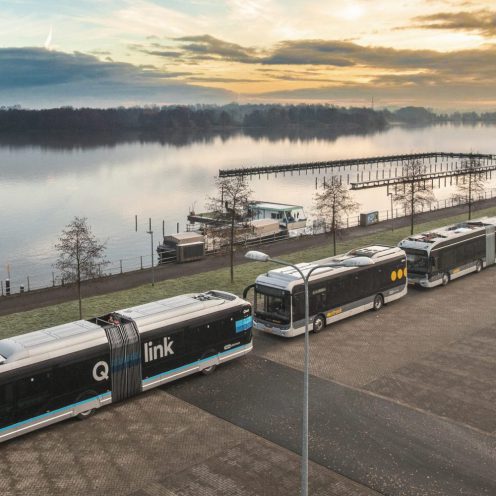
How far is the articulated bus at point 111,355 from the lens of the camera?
66.0 feet

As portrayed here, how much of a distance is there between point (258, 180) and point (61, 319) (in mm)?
118313

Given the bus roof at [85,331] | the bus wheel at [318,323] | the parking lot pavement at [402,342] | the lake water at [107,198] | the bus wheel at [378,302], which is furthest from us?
the lake water at [107,198]

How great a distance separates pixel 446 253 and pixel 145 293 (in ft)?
65.1

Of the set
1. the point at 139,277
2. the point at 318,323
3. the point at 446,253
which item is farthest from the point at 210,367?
the point at 446,253

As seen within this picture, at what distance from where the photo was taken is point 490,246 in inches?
1784

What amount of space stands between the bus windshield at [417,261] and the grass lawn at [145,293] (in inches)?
402

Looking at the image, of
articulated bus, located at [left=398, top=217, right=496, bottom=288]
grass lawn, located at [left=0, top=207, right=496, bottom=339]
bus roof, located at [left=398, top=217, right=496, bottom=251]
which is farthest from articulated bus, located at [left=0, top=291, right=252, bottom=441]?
bus roof, located at [left=398, top=217, right=496, bottom=251]

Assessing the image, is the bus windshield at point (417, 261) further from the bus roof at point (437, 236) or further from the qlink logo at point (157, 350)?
the qlink logo at point (157, 350)

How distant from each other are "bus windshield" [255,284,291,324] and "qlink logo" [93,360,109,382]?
10.3 metres

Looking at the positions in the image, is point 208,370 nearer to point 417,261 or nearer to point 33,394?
point 33,394

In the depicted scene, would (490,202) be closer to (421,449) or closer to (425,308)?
(425,308)

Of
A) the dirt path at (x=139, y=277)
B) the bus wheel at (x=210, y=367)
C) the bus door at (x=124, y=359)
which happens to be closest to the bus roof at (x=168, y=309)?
the bus door at (x=124, y=359)

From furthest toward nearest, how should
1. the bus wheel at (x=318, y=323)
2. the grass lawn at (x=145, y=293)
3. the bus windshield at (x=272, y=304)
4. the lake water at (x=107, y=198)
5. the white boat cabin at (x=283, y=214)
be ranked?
the white boat cabin at (x=283, y=214) < the lake water at (x=107, y=198) < the grass lawn at (x=145, y=293) < the bus wheel at (x=318, y=323) < the bus windshield at (x=272, y=304)

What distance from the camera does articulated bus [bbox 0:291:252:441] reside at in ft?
66.0
